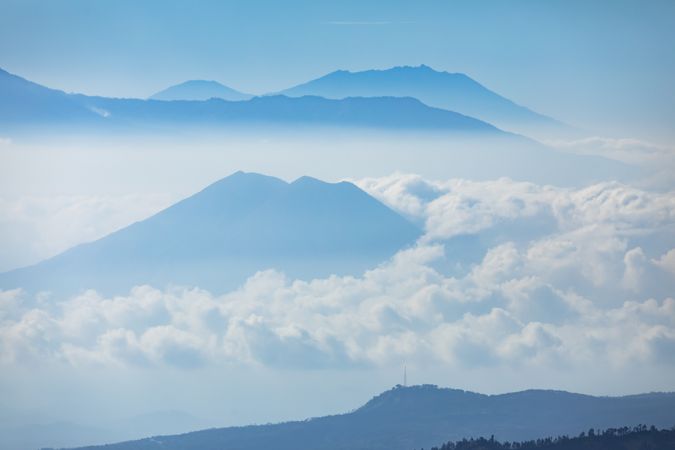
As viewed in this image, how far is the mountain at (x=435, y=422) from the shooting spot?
16875cm

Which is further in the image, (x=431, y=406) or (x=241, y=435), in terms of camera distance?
(x=431, y=406)

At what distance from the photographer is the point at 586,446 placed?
120062mm

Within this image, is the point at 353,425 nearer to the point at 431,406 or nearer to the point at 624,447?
the point at 431,406

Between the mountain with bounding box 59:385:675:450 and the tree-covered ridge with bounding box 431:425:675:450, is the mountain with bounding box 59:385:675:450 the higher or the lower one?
the higher one

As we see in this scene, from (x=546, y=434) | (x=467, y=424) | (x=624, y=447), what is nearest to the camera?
(x=624, y=447)

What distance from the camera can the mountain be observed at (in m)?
169

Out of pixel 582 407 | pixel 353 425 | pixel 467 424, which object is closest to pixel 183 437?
pixel 353 425

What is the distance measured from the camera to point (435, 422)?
589 ft

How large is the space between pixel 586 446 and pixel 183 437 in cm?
6630

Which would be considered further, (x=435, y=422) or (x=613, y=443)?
(x=435, y=422)

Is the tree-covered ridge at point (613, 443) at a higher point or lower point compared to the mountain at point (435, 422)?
lower

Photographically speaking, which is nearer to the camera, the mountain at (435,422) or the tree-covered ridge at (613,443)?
the tree-covered ridge at (613,443)

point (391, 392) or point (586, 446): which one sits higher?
point (391, 392)

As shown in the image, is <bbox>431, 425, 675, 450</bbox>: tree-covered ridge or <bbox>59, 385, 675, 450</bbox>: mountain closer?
<bbox>431, 425, 675, 450</bbox>: tree-covered ridge
